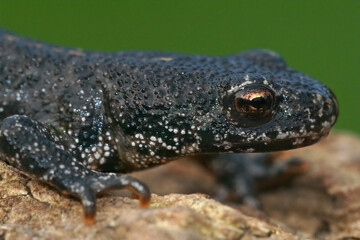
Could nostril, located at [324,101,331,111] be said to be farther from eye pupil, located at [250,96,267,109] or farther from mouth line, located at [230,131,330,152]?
eye pupil, located at [250,96,267,109]

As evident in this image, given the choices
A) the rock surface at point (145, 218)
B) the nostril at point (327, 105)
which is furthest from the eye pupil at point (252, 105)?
the rock surface at point (145, 218)

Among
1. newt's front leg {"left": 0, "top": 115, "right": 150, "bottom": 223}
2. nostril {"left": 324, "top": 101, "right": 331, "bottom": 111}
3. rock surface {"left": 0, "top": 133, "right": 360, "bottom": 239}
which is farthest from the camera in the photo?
nostril {"left": 324, "top": 101, "right": 331, "bottom": 111}

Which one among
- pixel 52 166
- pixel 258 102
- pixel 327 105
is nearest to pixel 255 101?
pixel 258 102

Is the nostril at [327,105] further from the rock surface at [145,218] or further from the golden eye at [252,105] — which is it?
the rock surface at [145,218]

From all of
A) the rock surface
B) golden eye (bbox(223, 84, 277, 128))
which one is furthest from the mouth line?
the rock surface

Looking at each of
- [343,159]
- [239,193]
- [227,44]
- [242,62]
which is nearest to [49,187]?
[242,62]

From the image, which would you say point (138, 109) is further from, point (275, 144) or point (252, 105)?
point (275, 144)
